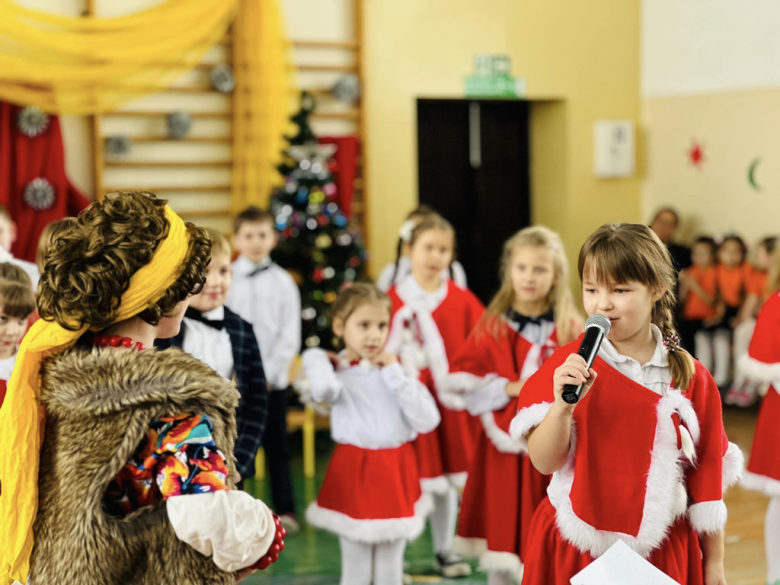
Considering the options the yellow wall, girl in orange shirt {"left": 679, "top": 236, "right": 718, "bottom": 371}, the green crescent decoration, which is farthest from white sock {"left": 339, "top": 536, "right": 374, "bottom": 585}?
the green crescent decoration

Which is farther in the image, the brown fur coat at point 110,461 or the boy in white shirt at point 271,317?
the boy in white shirt at point 271,317

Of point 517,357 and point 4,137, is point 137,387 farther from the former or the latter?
point 4,137

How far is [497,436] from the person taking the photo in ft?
10.3

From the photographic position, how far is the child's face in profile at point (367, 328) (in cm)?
320

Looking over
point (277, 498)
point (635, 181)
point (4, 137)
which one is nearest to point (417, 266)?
point (277, 498)

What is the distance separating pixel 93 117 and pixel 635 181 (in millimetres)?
4666

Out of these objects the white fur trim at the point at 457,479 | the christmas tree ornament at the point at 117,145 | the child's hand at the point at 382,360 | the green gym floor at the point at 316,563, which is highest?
the christmas tree ornament at the point at 117,145

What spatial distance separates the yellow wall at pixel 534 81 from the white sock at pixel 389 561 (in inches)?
166

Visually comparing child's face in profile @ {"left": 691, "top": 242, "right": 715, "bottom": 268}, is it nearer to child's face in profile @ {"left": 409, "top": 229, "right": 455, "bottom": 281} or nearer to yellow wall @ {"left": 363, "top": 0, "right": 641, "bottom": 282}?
yellow wall @ {"left": 363, "top": 0, "right": 641, "bottom": 282}

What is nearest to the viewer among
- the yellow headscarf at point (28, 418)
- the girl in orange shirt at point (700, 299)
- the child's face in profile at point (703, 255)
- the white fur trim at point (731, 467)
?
the yellow headscarf at point (28, 418)

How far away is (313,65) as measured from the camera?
6.95 meters

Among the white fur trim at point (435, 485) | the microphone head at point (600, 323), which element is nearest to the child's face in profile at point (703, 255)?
the white fur trim at point (435, 485)

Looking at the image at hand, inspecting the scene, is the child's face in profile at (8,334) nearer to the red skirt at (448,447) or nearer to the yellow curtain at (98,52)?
the red skirt at (448,447)

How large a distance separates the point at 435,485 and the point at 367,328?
81 cm
